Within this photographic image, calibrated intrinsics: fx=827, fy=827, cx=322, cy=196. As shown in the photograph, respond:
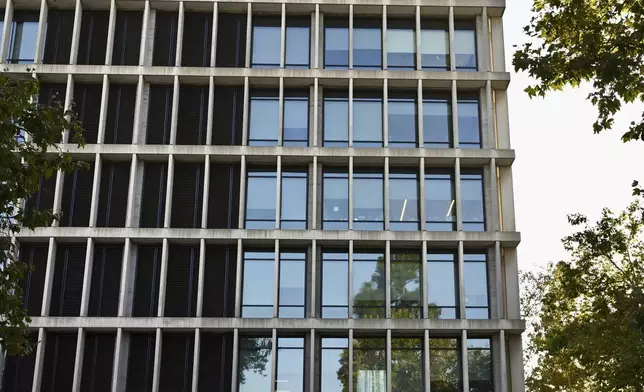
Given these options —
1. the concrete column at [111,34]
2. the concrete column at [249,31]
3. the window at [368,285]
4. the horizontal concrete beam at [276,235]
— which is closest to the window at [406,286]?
the window at [368,285]

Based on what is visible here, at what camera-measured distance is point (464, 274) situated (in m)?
30.0

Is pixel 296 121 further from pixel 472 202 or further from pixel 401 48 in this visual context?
pixel 472 202

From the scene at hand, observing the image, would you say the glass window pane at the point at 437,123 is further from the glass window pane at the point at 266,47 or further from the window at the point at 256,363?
the window at the point at 256,363

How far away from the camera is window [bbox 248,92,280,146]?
31250 millimetres

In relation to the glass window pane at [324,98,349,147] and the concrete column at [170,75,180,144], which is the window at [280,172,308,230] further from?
the concrete column at [170,75,180,144]

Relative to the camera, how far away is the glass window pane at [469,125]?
3138 centimetres

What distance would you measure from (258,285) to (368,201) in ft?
16.8

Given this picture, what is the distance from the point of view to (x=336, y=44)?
107ft

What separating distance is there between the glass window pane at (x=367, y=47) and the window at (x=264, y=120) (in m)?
3.60

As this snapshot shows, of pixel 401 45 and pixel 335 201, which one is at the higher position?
pixel 401 45

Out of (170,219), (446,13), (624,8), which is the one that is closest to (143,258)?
(170,219)

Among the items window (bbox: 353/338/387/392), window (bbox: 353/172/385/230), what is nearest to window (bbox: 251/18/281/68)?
window (bbox: 353/172/385/230)

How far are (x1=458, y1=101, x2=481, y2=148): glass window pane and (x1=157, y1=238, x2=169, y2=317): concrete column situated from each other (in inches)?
457

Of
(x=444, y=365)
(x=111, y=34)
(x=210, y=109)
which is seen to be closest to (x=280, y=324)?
(x=444, y=365)
